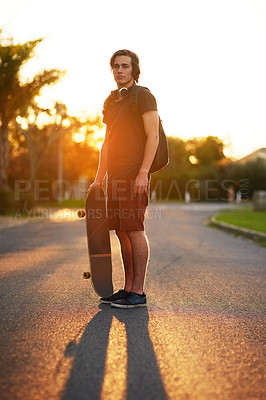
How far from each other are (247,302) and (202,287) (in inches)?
27.6

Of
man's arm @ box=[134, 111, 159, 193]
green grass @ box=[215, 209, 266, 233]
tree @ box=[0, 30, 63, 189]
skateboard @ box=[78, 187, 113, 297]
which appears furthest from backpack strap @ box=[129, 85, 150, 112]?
tree @ box=[0, 30, 63, 189]

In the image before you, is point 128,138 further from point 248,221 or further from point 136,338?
point 248,221

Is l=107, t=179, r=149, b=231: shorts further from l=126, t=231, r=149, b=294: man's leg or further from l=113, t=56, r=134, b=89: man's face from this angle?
l=113, t=56, r=134, b=89: man's face

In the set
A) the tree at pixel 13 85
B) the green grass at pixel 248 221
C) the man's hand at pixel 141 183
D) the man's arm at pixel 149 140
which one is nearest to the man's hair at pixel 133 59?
the man's arm at pixel 149 140

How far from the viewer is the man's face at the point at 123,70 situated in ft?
13.6

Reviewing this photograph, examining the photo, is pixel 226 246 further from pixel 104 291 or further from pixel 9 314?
pixel 9 314

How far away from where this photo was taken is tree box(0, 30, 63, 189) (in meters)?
18.2

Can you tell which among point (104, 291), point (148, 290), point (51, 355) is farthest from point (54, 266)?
point (51, 355)

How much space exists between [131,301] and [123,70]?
187cm

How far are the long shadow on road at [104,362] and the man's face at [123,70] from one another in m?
1.90

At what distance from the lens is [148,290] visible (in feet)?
15.6

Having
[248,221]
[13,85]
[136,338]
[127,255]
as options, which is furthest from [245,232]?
[13,85]

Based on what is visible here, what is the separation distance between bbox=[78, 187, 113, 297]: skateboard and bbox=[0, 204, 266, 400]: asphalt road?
187 millimetres

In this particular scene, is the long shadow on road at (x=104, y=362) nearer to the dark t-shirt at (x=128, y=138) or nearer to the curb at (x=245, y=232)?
the dark t-shirt at (x=128, y=138)
